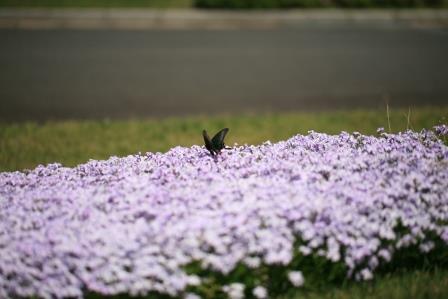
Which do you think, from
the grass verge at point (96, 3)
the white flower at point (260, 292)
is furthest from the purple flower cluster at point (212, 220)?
the grass verge at point (96, 3)

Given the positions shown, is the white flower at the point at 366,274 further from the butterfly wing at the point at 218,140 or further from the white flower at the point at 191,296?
the butterfly wing at the point at 218,140

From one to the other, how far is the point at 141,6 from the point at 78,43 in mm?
4613

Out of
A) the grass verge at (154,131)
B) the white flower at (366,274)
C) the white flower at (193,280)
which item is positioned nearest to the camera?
the white flower at (193,280)

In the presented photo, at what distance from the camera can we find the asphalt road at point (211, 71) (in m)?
9.60

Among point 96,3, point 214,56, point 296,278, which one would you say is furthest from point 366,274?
point 96,3

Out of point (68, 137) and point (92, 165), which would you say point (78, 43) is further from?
point (92, 165)

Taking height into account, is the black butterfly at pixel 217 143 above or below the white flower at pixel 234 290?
above

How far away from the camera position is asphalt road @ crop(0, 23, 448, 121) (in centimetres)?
960

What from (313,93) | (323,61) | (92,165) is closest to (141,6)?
(323,61)

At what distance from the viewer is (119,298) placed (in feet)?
10.6

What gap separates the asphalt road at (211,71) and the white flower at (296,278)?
593 centimetres

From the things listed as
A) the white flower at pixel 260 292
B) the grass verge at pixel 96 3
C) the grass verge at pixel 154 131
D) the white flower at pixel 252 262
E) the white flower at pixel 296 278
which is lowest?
the white flower at pixel 260 292

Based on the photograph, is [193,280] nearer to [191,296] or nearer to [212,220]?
[191,296]

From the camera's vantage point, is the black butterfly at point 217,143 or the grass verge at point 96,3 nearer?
the black butterfly at point 217,143
